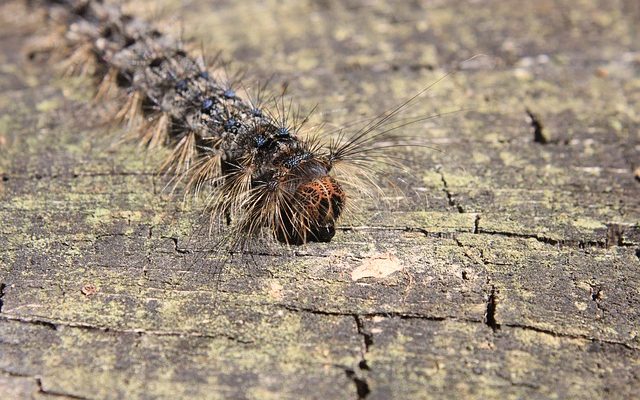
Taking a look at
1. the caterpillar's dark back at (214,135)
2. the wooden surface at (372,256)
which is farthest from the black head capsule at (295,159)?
the wooden surface at (372,256)

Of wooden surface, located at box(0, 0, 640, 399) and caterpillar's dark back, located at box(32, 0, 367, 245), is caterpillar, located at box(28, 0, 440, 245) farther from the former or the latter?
wooden surface, located at box(0, 0, 640, 399)

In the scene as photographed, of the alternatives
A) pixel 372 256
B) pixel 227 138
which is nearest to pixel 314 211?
pixel 372 256

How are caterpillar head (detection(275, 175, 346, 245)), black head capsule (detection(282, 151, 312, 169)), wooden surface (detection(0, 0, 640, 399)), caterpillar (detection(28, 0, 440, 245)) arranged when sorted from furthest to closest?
black head capsule (detection(282, 151, 312, 169)), caterpillar (detection(28, 0, 440, 245)), caterpillar head (detection(275, 175, 346, 245)), wooden surface (detection(0, 0, 640, 399))

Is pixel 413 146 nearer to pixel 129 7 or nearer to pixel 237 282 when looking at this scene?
pixel 237 282

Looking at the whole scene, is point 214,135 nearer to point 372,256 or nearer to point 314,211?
point 314,211

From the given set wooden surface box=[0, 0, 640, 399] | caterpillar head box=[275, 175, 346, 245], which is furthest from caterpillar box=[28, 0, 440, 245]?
wooden surface box=[0, 0, 640, 399]
